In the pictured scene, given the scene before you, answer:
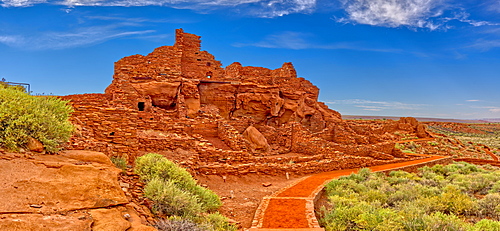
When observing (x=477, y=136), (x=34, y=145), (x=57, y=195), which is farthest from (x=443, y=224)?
(x=477, y=136)

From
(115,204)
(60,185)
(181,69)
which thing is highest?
(181,69)

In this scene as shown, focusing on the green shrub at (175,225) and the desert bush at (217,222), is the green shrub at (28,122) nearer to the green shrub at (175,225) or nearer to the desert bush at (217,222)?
the green shrub at (175,225)

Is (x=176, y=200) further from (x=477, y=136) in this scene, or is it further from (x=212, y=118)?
(x=477, y=136)

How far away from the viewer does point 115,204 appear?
175 inches

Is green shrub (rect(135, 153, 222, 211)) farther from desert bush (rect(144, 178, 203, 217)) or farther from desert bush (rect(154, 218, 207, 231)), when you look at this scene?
desert bush (rect(154, 218, 207, 231))

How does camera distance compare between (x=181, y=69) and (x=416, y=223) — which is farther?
(x=181, y=69)

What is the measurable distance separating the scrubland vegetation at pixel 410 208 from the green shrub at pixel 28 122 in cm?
590

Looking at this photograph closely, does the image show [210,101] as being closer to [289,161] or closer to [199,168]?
[289,161]

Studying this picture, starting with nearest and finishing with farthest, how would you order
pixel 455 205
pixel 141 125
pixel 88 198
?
pixel 88 198
pixel 455 205
pixel 141 125

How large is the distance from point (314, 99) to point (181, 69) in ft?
38.2

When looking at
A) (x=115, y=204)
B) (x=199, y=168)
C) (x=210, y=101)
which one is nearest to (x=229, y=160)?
(x=199, y=168)

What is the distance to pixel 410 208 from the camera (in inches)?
287

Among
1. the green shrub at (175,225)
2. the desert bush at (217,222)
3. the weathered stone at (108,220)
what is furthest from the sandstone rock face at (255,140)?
the weathered stone at (108,220)

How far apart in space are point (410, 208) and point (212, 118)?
10447 mm
